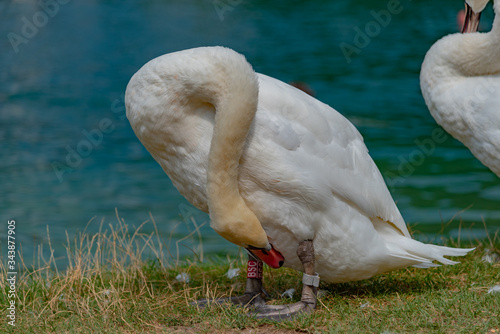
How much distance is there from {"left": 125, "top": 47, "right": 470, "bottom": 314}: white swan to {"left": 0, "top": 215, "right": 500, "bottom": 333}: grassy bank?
30 cm

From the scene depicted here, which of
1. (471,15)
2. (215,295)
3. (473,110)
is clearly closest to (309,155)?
(215,295)

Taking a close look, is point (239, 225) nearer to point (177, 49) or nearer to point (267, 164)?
point (267, 164)

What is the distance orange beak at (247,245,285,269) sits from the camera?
4617mm

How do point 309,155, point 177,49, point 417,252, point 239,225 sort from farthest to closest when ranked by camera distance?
1. point 177,49
2. point 417,252
3. point 309,155
4. point 239,225

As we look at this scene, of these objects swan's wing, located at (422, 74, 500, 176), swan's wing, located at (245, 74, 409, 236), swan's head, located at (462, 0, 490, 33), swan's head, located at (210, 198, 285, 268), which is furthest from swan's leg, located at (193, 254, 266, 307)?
swan's head, located at (462, 0, 490, 33)

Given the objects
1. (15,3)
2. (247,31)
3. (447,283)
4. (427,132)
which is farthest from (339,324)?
(15,3)

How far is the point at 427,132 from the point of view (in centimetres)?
1950

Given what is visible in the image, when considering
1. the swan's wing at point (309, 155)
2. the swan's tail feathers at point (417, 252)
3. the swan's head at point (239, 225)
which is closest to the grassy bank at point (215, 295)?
the swan's tail feathers at point (417, 252)

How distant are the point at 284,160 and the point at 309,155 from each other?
8.4 inches

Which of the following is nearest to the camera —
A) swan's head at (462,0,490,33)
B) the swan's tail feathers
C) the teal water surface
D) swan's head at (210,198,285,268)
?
swan's head at (210,198,285,268)

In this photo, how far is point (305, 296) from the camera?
478 centimetres

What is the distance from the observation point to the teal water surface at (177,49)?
1312cm

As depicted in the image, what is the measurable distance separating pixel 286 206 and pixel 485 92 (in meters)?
2.12

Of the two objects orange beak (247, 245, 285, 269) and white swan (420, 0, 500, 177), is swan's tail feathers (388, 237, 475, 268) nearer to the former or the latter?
orange beak (247, 245, 285, 269)
